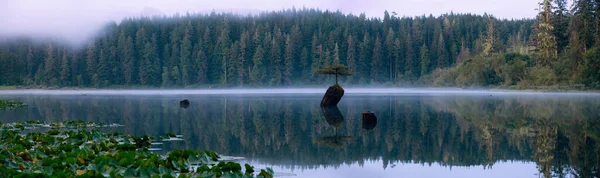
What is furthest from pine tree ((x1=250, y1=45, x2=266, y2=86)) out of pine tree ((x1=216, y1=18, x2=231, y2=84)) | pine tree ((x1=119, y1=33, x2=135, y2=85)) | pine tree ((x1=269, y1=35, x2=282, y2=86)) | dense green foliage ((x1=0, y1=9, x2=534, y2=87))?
pine tree ((x1=119, y1=33, x2=135, y2=85))

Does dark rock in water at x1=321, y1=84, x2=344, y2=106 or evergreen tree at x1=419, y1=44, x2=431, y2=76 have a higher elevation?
evergreen tree at x1=419, y1=44, x2=431, y2=76

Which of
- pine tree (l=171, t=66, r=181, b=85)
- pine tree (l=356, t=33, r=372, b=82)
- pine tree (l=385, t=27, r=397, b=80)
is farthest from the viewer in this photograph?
pine tree (l=385, t=27, r=397, b=80)

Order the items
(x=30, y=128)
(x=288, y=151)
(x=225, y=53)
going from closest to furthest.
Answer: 1. (x=288, y=151)
2. (x=30, y=128)
3. (x=225, y=53)

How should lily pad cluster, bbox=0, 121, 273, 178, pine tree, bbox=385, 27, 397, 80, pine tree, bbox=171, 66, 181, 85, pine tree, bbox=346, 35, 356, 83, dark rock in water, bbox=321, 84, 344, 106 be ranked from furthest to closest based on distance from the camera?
pine tree, bbox=385, 27, 397, 80
pine tree, bbox=171, 66, 181, 85
pine tree, bbox=346, 35, 356, 83
dark rock in water, bbox=321, 84, 344, 106
lily pad cluster, bbox=0, 121, 273, 178

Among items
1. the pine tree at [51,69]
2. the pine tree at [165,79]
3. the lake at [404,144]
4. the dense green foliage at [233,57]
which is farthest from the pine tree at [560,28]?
the pine tree at [51,69]

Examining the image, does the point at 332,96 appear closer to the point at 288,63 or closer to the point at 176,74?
the point at 288,63

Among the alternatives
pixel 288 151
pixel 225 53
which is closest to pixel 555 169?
pixel 288 151

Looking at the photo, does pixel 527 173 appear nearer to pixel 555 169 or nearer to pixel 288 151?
pixel 555 169

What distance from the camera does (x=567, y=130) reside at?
19.8m

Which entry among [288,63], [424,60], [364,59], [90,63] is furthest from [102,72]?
[424,60]

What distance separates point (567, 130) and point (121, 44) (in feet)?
390

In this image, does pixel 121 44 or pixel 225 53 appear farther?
pixel 121 44

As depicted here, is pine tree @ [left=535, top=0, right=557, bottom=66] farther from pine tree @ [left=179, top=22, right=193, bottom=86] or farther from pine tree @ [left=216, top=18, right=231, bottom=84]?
pine tree @ [left=179, top=22, right=193, bottom=86]

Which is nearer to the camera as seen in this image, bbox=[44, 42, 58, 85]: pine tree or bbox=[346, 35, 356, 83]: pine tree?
bbox=[346, 35, 356, 83]: pine tree
